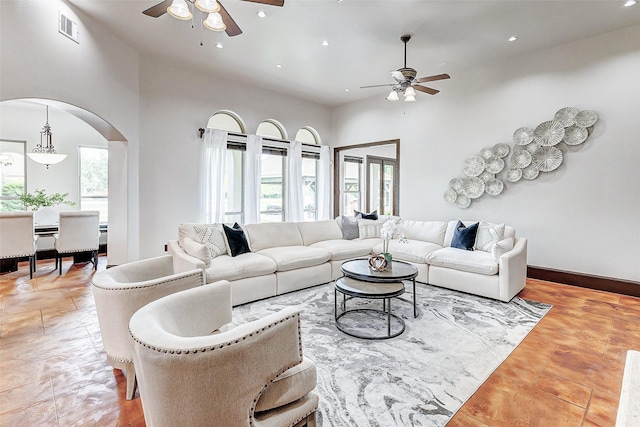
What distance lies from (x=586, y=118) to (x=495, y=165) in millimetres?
1262

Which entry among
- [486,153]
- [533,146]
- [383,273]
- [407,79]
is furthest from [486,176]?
[383,273]

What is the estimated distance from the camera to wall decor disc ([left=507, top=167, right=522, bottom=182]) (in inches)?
192

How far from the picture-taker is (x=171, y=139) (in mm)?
5270

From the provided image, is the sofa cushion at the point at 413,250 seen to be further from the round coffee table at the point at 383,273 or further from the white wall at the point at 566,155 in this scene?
the white wall at the point at 566,155

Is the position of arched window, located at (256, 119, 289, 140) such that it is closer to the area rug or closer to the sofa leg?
the area rug

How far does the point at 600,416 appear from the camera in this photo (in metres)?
1.85

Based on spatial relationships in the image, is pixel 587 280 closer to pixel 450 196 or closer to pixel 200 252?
pixel 450 196

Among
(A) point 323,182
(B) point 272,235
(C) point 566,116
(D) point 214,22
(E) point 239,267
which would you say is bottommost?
(E) point 239,267

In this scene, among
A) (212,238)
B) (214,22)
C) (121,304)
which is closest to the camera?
(121,304)

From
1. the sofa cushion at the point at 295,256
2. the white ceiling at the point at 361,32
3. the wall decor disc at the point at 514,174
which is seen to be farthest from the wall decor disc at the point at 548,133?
the sofa cushion at the point at 295,256

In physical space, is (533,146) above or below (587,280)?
above

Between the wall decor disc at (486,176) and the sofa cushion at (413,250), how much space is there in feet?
4.88

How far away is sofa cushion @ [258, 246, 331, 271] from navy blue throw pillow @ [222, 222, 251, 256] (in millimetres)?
253

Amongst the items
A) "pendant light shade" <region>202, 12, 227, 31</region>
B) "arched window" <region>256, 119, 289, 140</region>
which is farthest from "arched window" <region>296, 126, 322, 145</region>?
"pendant light shade" <region>202, 12, 227, 31</region>
